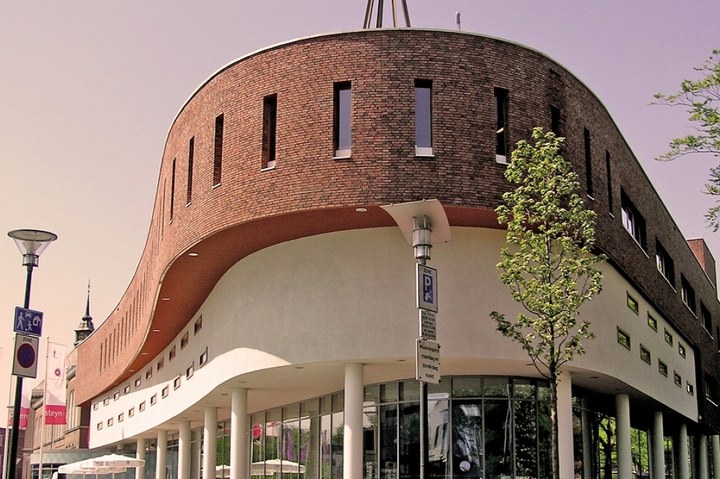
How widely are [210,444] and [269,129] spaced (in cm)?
1355

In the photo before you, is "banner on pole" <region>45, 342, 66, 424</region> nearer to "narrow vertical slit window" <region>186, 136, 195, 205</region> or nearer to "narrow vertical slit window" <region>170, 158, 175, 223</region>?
"narrow vertical slit window" <region>170, 158, 175, 223</region>

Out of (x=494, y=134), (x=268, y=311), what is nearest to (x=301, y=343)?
(x=268, y=311)

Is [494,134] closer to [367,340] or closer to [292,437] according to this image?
[367,340]

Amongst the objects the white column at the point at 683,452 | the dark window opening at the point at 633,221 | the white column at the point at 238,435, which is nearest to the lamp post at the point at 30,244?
the white column at the point at 238,435

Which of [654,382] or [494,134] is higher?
[494,134]

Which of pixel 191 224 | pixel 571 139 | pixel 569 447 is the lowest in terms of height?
pixel 569 447

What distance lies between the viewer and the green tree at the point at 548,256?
1800 centimetres

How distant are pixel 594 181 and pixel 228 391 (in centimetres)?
1257

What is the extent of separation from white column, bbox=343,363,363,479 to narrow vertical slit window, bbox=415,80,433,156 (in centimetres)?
557

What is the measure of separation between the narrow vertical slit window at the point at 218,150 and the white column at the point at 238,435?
22.5 feet

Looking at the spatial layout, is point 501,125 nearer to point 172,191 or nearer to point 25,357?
point 172,191

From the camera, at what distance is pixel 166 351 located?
39500 mm

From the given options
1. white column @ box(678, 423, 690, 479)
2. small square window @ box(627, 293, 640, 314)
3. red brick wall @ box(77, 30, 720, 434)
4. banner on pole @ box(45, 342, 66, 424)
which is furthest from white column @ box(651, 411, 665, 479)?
banner on pole @ box(45, 342, 66, 424)

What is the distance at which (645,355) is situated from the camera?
31.5 metres
